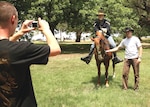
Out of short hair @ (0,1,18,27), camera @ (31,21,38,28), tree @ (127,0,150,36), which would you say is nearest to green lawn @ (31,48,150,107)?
camera @ (31,21,38,28)

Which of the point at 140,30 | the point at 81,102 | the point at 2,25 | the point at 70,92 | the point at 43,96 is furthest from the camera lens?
the point at 140,30

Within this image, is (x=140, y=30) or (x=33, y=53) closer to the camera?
(x=33, y=53)

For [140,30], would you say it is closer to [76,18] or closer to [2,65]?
[76,18]

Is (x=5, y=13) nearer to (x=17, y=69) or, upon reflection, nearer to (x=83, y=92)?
(x=17, y=69)

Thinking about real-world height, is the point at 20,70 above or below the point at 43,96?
above

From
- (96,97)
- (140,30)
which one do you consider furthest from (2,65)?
(140,30)

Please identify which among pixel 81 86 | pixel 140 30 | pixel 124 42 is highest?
pixel 124 42

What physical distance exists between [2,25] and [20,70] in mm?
450

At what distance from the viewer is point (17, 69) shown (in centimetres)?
316

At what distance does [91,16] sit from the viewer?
102 feet

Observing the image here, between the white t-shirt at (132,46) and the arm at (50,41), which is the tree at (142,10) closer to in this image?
the white t-shirt at (132,46)

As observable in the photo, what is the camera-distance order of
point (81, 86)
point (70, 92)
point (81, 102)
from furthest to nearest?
point (81, 86) → point (70, 92) → point (81, 102)

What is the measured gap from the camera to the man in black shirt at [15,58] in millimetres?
3090

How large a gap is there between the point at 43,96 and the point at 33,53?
25.8ft
